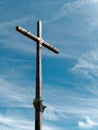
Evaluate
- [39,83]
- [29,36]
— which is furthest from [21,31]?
[39,83]

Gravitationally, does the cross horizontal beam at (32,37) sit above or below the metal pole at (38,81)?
above

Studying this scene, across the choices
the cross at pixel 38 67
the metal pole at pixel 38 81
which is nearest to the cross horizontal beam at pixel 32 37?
the cross at pixel 38 67

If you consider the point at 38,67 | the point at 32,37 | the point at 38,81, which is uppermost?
the point at 32,37

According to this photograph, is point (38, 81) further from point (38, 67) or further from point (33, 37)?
point (33, 37)

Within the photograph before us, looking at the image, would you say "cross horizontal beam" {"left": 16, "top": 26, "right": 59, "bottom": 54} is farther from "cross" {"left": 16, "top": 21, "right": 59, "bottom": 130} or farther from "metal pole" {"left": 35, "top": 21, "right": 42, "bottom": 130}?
"metal pole" {"left": 35, "top": 21, "right": 42, "bottom": 130}

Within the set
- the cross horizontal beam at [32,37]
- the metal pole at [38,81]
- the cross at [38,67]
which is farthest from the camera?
the cross horizontal beam at [32,37]

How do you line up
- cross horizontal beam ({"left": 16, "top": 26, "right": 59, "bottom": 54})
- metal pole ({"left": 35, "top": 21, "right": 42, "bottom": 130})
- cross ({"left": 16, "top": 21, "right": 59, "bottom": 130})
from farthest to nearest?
cross horizontal beam ({"left": 16, "top": 26, "right": 59, "bottom": 54}) → cross ({"left": 16, "top": 21, "right": 59, "bottom": 130}) → metal pole ({"left": 35, "top": 21, "right": 42, "bottom": 130})

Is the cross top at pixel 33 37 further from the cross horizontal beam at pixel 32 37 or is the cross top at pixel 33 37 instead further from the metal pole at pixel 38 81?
the metal pole at pixel 38 81

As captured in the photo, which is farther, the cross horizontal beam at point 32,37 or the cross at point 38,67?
the cross horizontal beam at point 32,37

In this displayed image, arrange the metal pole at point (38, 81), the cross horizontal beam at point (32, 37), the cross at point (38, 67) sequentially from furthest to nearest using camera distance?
the cross horizontal beam at point (32, 37) < the cross at point (38, 67) < the metal pole at point (38, 81)

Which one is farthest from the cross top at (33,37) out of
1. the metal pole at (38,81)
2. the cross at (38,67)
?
the metal pole at (38,81)

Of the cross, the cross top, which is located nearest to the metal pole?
the cross

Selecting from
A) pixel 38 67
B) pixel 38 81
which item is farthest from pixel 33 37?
pixel 38 81

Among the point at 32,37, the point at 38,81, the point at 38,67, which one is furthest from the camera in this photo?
the point at 32,37
